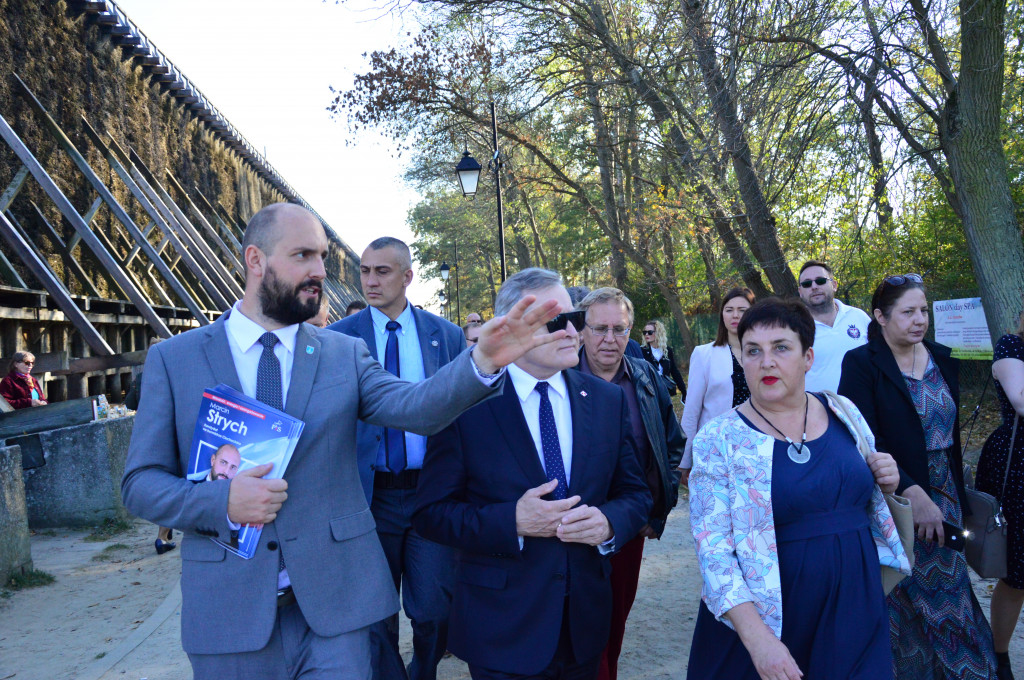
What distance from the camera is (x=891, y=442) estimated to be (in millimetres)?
4156

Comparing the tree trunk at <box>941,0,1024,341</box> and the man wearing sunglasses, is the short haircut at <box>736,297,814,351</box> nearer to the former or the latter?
the man wearing sunglasses

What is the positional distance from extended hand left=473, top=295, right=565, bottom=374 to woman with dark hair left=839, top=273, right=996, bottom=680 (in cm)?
239

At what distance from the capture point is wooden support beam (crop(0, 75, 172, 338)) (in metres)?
13.9

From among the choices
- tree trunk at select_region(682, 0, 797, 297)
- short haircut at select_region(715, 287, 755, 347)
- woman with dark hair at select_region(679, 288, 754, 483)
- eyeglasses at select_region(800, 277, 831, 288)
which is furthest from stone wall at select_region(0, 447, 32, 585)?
tree trunk at select_region(682, 0, 797, 297)

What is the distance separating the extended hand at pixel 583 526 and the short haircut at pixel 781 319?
89 cm

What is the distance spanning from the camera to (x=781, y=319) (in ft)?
10.8

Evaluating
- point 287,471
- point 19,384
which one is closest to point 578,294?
point 287,471

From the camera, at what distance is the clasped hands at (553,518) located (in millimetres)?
2951

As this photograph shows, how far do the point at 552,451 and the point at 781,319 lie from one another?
1.01 m

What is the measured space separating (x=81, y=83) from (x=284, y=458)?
65.3 ft

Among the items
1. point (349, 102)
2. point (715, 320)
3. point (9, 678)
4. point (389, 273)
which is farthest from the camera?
point (715, 320)

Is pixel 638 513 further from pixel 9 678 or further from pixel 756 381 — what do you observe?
pixel 9 678

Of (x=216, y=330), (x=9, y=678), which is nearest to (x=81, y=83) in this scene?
(x=9, y=678)

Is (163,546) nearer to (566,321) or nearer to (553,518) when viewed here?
(553,518)
